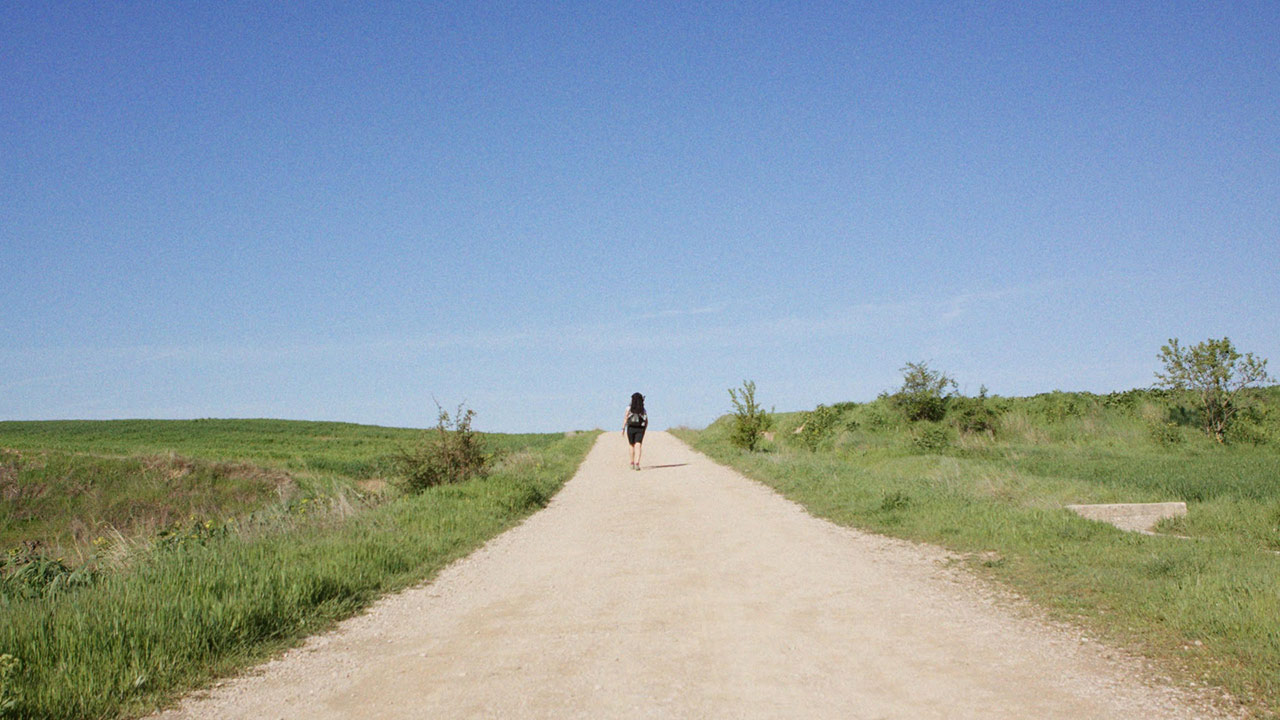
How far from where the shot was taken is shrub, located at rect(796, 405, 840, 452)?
104ft

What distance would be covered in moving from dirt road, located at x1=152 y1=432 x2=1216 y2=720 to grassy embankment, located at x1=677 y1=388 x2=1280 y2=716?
22.9 inches

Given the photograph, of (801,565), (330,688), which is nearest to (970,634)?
(801,565)

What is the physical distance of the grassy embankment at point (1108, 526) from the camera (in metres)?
5.23

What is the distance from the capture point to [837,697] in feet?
13.5

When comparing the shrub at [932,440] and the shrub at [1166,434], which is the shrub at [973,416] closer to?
the shrub at [932,440]

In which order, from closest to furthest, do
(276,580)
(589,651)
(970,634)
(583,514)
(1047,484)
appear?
(589,651)
(970,634)
(276,580)
(583,514)
(1047,484)

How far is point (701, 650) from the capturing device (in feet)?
16.4

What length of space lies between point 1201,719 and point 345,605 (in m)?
5.99

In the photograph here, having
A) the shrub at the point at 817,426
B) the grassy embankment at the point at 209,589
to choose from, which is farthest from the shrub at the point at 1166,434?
the grassy embankment at the point at 209,589

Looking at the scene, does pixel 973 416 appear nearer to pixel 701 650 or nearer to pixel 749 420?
pixel 749 420

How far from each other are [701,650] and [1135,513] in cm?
954

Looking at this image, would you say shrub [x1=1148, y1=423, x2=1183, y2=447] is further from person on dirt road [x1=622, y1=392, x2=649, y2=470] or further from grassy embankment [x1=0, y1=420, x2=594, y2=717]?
grassy embankment [x1=0, y1=420, x2=594, y2=717]

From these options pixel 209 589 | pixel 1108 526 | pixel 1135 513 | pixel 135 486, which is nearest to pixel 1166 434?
pixel 1135 513

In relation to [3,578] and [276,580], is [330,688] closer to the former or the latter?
[276,580]
